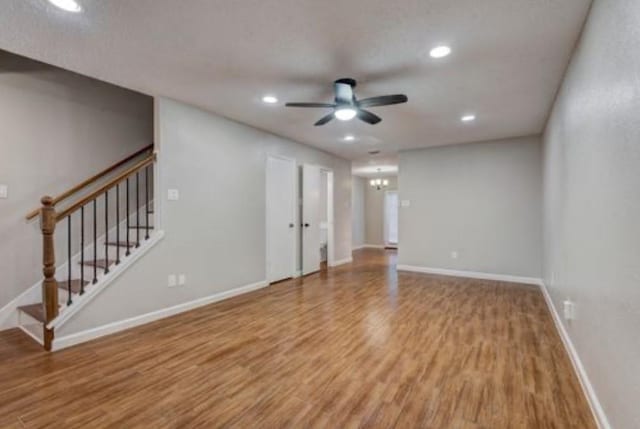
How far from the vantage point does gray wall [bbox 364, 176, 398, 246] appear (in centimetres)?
1091

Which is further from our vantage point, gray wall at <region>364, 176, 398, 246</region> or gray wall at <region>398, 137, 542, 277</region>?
gray wall at <region>364, 176, 398, 246</region>

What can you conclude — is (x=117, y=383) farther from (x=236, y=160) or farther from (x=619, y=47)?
(x=619, y=47)

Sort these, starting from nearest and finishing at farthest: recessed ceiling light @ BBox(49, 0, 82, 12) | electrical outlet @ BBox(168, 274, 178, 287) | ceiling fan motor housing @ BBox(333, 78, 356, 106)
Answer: recessed ceiling light @ BBox(49, 0, 82, 12), ceiling fan motor housing @ BBox(333, 78, 356, 106), electrical outlet @ BBox(168, 274, 178, 287)

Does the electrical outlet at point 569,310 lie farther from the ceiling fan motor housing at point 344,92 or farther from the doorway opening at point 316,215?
the doorway opening at point 316,215

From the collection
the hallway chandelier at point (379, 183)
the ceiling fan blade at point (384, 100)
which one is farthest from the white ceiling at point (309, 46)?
the hallway chandelier at point (379, 183)

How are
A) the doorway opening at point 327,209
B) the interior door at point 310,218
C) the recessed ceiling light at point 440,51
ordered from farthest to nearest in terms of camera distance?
the doorway opening at point 327,209 → the interior door at point 310,218 → the recessed ceiling light at point 440,51

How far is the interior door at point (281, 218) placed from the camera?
532 centimetres

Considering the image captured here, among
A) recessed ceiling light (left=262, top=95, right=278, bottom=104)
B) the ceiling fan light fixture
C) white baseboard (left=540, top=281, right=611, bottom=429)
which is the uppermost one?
recessed ceiling light (left=262, top=95, right=278, bottom=104)

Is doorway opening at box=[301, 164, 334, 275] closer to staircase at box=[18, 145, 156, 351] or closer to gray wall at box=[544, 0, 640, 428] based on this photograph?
staircase at box=[18, 145, 156, 351]

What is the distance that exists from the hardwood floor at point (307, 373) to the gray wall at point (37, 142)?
0.87 m

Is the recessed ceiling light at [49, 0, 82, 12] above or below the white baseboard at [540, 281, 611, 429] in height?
above

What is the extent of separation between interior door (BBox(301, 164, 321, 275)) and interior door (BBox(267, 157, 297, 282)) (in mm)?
280

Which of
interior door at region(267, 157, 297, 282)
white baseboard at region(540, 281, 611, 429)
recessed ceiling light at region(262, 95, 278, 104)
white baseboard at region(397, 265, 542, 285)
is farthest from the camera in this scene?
white baseboard at region(397, 265, 542, 285)

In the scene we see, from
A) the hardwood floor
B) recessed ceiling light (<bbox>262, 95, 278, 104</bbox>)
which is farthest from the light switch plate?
recessed ceiling light (<bbox>262, 95, 278, 104</bbox>)
